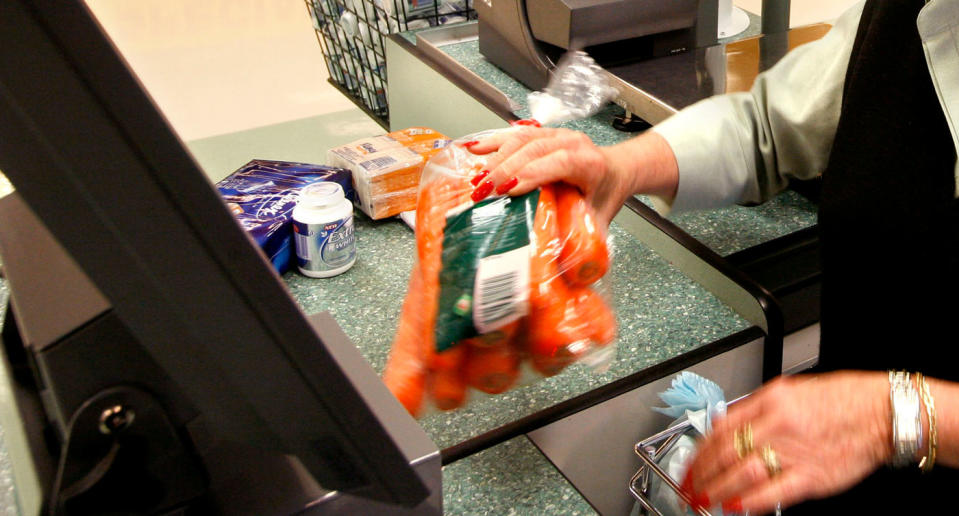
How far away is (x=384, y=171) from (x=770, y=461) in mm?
690

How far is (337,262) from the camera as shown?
1065 millimetres

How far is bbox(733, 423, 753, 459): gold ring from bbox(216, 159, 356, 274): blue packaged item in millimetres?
581

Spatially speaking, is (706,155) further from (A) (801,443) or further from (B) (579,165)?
(A) (801,443)

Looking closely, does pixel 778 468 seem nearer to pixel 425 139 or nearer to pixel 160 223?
pixel 160 223

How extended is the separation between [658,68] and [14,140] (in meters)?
1.17

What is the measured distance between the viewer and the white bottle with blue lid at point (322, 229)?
102cm

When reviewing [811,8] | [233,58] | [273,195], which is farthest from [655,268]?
[811,8]

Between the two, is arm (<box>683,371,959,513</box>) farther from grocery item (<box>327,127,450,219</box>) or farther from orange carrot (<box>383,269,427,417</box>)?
grocery item (<box>327,127,450,219</box>)

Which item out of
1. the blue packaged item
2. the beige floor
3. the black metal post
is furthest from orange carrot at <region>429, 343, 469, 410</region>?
the beige floor

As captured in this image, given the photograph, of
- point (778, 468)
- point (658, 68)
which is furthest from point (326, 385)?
point (658, 68)

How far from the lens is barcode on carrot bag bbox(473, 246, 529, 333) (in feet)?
2.24

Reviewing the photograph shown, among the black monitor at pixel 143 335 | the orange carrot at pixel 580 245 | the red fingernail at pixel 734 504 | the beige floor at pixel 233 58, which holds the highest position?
the black monitor at pixel 143 335

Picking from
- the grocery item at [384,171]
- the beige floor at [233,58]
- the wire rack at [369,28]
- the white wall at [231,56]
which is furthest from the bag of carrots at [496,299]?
the white wall at [231,56]

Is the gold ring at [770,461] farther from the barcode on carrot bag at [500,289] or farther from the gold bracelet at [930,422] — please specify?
the barcode on carrot bag at [500,289]
